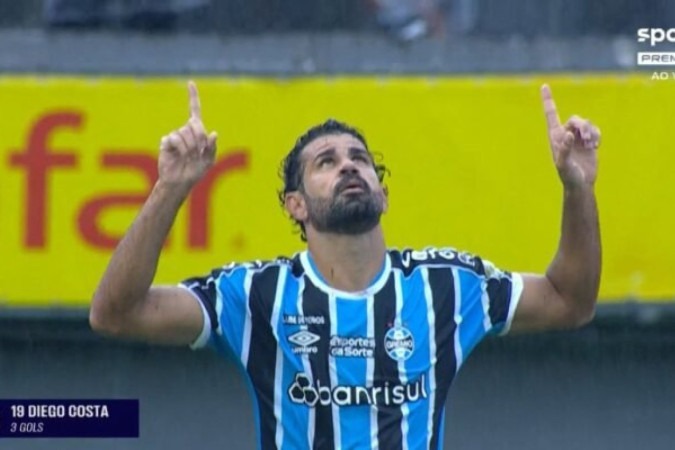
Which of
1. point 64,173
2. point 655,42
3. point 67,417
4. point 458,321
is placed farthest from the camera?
point 67,417

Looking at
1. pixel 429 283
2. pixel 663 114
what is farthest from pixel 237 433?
pixel 429 283

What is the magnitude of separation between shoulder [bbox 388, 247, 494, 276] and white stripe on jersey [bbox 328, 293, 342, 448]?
229 mm

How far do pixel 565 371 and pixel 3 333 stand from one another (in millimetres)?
2477

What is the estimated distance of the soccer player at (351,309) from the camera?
4570 millimetres

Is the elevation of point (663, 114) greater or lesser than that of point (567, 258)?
greater

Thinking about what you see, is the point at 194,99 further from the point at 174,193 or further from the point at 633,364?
the point at 633,364

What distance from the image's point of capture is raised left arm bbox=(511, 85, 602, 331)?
4609mm

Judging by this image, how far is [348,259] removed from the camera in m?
4.68

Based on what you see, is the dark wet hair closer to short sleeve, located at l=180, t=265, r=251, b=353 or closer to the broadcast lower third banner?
short sleeve, located at l=180, t=265, r=251, b=353

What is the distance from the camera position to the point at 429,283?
4.78 metres

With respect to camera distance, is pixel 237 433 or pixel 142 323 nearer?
pixel 142 323

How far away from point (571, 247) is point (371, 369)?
632 mm

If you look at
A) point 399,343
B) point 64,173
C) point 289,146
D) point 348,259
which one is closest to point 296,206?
point 348,259

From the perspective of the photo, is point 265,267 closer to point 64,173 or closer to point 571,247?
point 571,247
